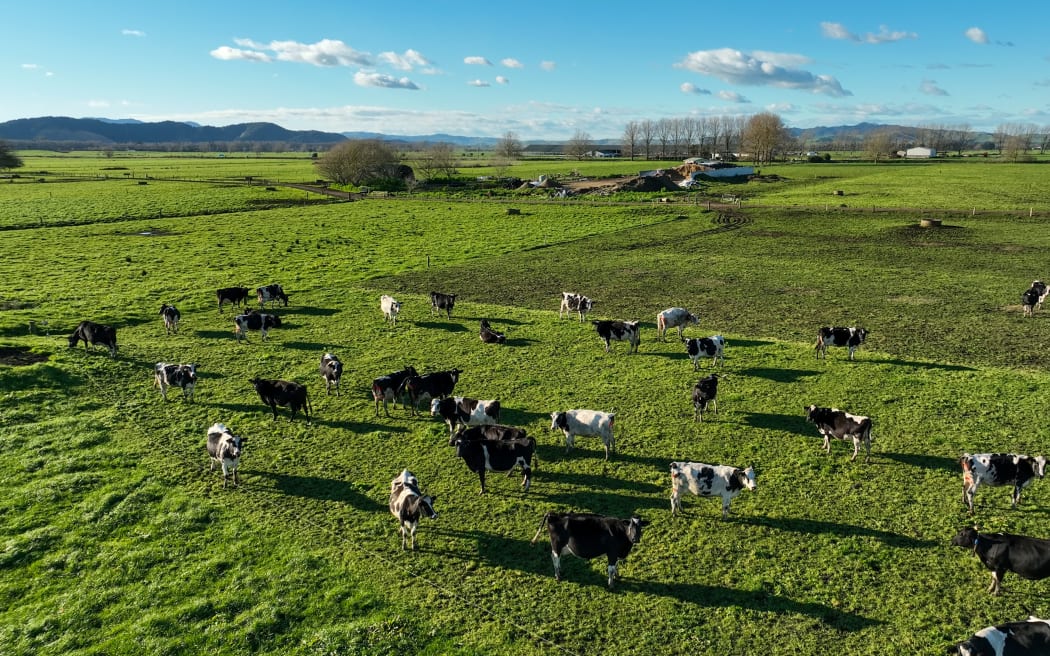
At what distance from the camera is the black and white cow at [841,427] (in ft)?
49.9

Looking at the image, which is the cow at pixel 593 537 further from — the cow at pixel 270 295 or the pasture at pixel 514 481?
the cow at pixel 270 295

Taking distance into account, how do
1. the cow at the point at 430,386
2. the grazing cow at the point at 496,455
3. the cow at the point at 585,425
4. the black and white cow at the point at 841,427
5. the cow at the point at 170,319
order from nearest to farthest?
1. the grazing cow at the point at 496,455
2. the black and white cow at the point at 841,427
3. the cow at the point at 585,425
4. the cow at the point at 430,386
5. the cow at the point at 170,319

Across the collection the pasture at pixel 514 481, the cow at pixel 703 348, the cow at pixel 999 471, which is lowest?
the pasture at pixel 514 481

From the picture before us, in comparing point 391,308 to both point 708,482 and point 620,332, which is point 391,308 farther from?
point 708,482

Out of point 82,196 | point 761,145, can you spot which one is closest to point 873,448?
point 82,196

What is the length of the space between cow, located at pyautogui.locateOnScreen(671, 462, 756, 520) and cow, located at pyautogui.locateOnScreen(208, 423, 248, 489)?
1074 centimetres

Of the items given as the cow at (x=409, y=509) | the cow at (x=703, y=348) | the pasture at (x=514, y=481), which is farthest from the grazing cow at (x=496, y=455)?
the cow at (x=703, y=348)

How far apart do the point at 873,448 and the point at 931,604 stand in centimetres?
597

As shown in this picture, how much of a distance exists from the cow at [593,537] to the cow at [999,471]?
7.88 m

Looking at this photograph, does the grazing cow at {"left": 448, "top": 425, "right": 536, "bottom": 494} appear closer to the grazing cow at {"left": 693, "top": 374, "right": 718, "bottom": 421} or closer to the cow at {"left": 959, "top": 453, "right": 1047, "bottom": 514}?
the grazing cow at {"left": 693, "top": 374, "right": 718, "bottom": 421}

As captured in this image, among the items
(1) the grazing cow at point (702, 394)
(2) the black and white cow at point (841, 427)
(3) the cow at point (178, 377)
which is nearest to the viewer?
(2) the black and white cow at point (841, 427)

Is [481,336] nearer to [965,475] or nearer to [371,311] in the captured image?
[371,311]

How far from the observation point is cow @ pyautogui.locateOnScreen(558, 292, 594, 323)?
28.4m

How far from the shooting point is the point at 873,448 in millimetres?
15852
